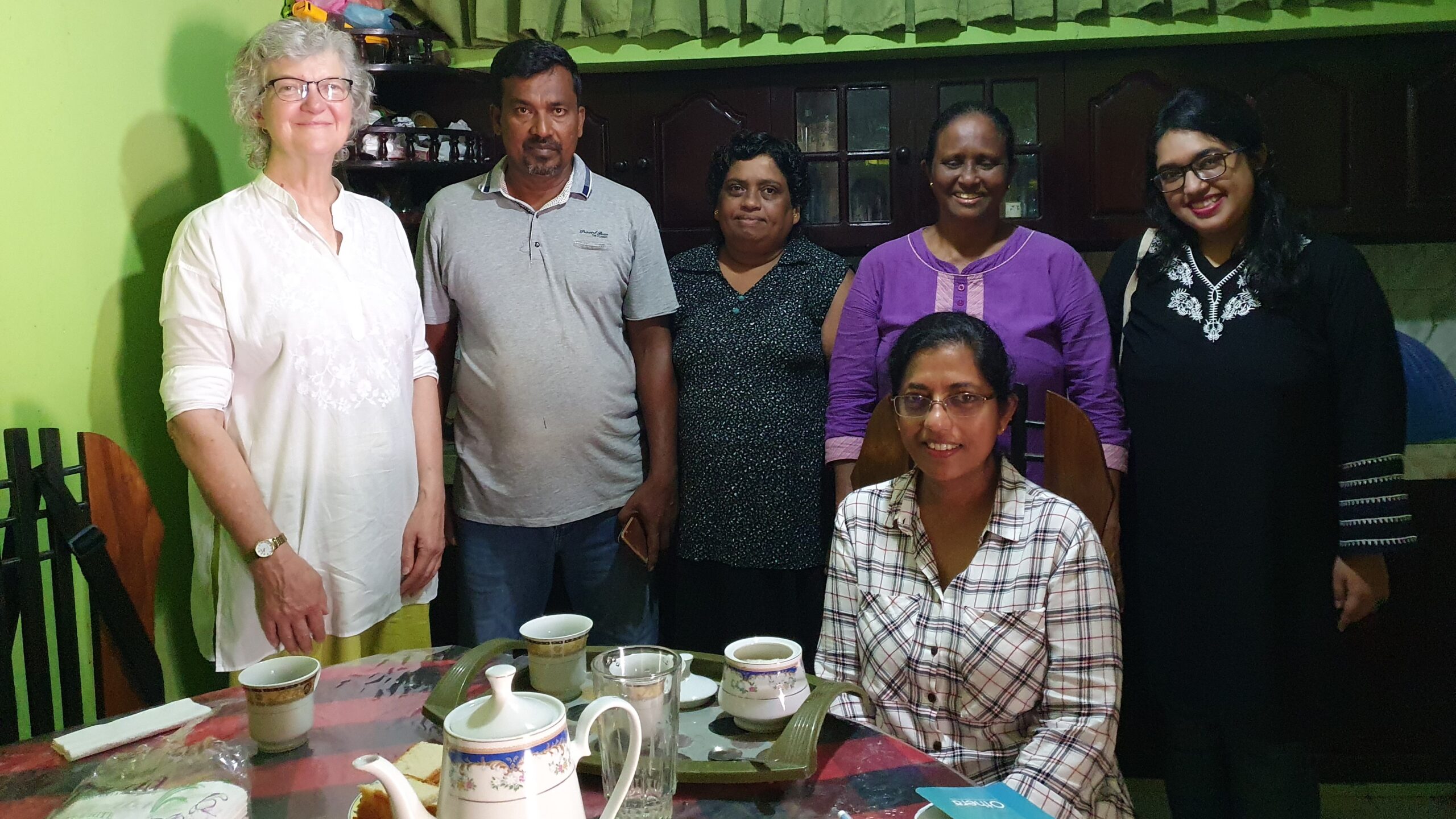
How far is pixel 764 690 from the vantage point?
3.83 ft

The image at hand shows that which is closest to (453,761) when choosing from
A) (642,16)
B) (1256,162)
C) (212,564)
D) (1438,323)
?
(212,564)

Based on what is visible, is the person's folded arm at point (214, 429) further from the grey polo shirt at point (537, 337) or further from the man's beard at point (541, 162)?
the man's beard at point (541, 162)

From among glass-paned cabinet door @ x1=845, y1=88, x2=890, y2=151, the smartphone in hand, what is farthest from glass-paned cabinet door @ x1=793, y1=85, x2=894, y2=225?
the smartphone in hand

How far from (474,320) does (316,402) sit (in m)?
0.47

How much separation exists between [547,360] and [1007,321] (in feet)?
3.11

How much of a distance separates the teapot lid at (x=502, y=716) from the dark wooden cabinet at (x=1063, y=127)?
215 centimetres

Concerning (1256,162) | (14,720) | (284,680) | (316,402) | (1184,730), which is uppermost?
(1256,162)

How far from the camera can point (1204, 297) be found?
5.96 feet

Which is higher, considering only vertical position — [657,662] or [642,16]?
[642,16]

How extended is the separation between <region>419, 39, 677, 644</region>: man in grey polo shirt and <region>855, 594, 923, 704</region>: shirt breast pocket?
34.5 inches

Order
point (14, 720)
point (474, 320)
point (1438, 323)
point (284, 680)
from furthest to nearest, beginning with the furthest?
point (1438, 323) < point (474, 320) < point (14, 720) < point (284, 680)

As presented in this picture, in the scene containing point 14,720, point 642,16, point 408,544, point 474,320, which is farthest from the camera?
point 642,16

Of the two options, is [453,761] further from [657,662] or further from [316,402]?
[316,402]

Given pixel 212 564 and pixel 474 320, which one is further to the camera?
pixel 474 320
